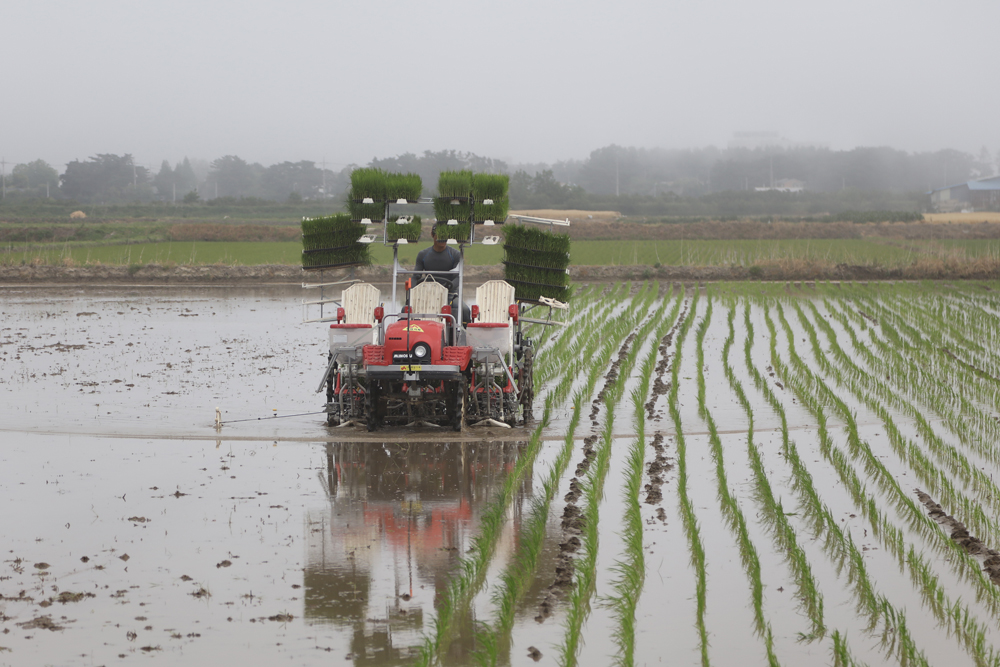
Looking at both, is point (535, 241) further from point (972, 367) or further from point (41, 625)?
point (41, 625)

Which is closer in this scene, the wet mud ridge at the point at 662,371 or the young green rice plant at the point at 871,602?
the young green rice plant at the point at 871,602

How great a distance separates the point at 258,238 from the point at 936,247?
31.9 metres

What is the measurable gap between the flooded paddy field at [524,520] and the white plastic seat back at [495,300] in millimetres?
1279

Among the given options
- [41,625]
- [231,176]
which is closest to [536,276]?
[41,625]

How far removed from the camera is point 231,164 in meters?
148

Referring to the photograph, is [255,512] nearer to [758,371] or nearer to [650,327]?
[758,371]

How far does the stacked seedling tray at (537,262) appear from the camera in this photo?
12.6m

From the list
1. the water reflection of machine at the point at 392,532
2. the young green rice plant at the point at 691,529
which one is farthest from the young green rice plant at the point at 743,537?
the water reflection of machine at the point at 392,532

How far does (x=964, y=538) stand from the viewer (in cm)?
680

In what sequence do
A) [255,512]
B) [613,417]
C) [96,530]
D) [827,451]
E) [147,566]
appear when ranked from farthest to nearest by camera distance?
[613,417] → [827,451] → [255,512] → [96,530] → [147,566]

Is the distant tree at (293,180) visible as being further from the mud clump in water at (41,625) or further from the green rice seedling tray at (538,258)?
the mud clump in water at (41,625)

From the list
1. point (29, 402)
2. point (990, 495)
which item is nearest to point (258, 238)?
point (29, 402)

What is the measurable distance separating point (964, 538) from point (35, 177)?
513ft

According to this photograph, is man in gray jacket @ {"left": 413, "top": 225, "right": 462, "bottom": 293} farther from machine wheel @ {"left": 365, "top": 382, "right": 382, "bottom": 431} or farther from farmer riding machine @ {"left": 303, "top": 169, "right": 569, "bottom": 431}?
machine wheel @ {"left": 365, "top": 382, "right": 382, "bottom": 431}
